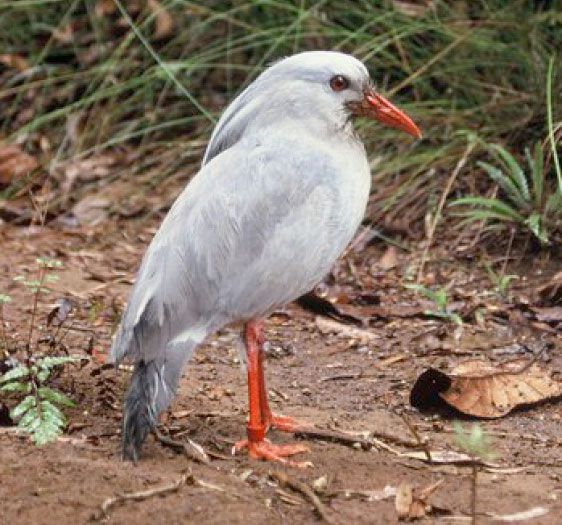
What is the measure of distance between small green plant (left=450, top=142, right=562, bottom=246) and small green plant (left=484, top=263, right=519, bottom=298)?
0.22m

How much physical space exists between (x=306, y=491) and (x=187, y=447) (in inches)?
18.2

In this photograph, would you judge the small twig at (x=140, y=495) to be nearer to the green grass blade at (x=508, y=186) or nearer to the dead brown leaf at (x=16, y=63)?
the green grass blade at (x=508, y=186)

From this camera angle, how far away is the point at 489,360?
507 centimetres

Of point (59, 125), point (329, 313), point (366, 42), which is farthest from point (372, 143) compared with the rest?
point (59, 125)

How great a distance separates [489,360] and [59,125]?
3.49 meters

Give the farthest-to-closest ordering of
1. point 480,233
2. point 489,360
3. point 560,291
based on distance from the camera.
Result: point 480,233
point 560,291
point 489,360

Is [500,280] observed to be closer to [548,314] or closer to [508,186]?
[548,314]

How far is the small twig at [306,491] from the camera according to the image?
335 cm

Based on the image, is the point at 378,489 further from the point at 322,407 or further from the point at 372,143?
the point at 372,143

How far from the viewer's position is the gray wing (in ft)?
12.7

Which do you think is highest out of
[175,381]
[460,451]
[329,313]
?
[175,381]

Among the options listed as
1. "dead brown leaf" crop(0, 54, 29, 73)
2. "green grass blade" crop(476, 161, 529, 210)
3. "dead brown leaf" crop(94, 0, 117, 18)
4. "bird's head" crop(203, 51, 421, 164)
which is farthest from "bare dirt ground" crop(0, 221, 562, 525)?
"dead brown leaf" crop(94, 0, 117, 18)

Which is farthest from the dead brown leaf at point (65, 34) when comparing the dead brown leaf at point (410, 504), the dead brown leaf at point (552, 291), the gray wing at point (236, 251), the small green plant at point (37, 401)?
the dead brown leaf at point (410, 504)

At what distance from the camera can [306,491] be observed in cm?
351
